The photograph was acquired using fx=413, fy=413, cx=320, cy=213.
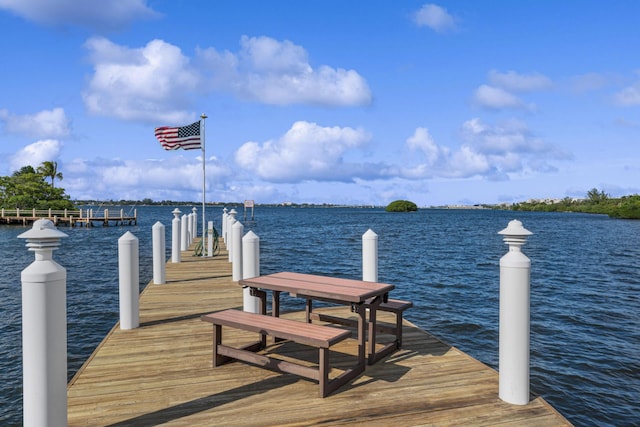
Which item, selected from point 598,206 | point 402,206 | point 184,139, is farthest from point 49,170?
point 598,206

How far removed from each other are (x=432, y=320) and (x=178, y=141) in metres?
11.0

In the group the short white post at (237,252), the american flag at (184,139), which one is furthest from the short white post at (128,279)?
the american flag at (184,139)

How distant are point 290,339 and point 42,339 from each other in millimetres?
2038

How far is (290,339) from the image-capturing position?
158 inches

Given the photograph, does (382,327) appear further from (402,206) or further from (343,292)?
(402,206)

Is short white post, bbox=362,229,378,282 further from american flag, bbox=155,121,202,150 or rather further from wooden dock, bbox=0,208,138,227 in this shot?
wooden dock, bbox=0,208,138,227

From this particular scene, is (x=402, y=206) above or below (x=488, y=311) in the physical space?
above

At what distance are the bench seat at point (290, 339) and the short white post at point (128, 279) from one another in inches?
86.2

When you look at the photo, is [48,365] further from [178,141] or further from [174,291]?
[178,141]

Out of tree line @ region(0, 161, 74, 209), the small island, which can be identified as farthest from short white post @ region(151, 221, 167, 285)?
the small island

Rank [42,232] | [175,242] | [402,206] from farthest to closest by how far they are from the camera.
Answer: [402,206], [175,242], [42,232]

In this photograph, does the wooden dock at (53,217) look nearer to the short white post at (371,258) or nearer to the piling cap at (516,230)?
the short white post at (371,258)

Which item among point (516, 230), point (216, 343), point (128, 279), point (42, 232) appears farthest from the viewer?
point (128, 279)

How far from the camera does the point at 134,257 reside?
20.7 feet
